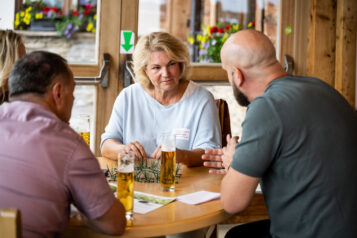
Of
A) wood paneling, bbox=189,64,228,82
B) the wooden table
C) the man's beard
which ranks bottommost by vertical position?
the wooden table

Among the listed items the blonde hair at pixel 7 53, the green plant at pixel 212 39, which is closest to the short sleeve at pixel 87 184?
the blonde hair at pixel 7 53

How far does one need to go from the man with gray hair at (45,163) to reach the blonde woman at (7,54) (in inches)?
36.6

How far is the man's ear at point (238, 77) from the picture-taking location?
1.74m

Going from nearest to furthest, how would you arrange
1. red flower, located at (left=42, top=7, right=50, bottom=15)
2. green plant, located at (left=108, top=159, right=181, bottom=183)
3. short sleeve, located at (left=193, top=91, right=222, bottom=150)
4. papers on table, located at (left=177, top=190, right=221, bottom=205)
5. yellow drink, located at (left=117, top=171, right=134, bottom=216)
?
yellow drink, located at (left=117, top=171, right=134, bottom=216) < papers on table, located at (left=177, top=190, right=221, bottom=205) < green plant, located at (left=108, top=159, right=181, bottom=183) < short sleeve, located at (left=193, top=91, right=222, bottom=150) < red flower, located at (left=42, top=7, right=50, bottom=15)

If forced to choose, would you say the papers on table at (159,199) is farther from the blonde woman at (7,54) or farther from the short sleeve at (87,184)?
the blonde woman at (7,54)

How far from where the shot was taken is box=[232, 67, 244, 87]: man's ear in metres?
1.74

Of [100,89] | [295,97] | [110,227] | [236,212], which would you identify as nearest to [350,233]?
[236,212]

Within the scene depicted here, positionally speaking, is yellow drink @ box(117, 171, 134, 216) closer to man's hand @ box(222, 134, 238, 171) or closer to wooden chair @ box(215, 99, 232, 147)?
man's hand @ box(222, 134, 238, 171)

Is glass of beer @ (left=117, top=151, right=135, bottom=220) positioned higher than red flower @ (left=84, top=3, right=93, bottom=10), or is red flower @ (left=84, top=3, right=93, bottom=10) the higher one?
red flower @ (left=84, top=3, right=93, bottom=10)

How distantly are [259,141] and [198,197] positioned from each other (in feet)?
1.22

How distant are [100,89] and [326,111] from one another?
95.3 inches

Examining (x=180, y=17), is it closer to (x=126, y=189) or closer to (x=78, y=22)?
(x=78, y=22)

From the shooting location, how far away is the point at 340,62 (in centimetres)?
389

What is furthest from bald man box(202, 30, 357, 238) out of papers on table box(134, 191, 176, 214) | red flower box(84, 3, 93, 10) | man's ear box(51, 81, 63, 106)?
red flower box(84, 3, 93, 10)
